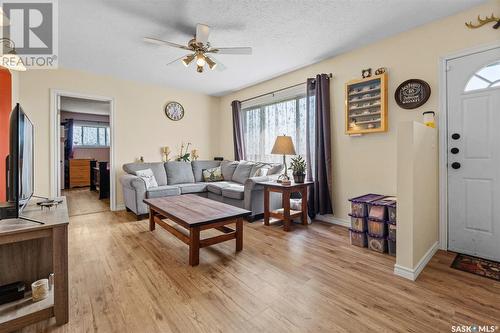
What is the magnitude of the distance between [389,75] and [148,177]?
3.82m

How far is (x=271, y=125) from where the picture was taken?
456 centimetres

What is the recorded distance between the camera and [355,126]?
10.3 feet

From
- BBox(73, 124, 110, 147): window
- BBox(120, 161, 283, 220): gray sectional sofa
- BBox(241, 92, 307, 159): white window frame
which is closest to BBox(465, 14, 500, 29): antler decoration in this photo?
BBox(241, 92, 307, 159): white window frame

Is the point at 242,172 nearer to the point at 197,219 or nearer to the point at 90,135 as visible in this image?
the point at 197,219

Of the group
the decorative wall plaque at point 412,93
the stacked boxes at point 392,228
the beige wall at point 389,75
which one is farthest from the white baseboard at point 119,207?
the decorative wall plaque at point 412,93

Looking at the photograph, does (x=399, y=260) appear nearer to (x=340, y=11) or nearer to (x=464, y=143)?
(x=464, y=143)

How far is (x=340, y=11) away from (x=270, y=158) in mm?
2733

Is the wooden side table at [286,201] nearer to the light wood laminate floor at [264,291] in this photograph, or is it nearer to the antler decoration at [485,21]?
the light wood laminate floor at [264,291]

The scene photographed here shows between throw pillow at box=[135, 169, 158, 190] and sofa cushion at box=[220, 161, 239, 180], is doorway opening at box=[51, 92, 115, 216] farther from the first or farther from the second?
sofa cushion at box=[220, 161, 239, 180]

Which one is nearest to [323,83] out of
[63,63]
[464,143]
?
[464,143]

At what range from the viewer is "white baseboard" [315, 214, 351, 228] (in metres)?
3.35

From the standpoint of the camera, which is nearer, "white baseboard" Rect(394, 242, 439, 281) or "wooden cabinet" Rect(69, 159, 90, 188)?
"white baseboard" Rect(394, 242, 439, 281)

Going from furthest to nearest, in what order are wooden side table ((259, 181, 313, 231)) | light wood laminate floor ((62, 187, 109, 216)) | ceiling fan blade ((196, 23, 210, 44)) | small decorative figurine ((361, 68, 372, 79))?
light wood laminate floor ((62, 187, 109, 216))
wooden side table ((259, 181, 313, 231))
small decorative figurine ((361, 68, 372, 79))
ceiling fan blade ((196, 23, 210, 44))

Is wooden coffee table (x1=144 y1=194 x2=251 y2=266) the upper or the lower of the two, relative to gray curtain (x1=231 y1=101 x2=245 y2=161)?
lower
